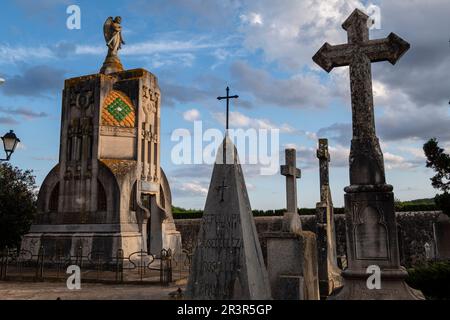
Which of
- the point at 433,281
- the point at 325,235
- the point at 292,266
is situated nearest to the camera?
the point at 292,266

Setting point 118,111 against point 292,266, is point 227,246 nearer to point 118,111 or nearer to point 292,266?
point 292,266

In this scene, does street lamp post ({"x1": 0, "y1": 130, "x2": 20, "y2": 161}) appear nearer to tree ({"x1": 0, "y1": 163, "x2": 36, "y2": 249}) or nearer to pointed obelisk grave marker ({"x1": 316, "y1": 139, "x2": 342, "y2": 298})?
pointed obelisk grave marker ({"x1": 316, "y1": 139, "x2": 342, "y2": 298})

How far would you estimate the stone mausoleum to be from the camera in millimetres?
13664

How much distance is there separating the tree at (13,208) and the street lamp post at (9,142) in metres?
11.7

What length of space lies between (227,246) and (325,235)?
7229mm

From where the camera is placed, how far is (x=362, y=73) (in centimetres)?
736

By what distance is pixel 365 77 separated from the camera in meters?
7.33

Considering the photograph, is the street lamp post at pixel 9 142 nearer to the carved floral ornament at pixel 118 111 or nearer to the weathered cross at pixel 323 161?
the carved floral ornament at pixel 118 111

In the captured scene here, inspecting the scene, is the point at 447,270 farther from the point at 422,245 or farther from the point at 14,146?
the point at 422,245

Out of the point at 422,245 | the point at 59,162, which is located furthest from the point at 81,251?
the point at 422,245

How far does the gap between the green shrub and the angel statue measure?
1399cm

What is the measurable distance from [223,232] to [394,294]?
3165 millimetres

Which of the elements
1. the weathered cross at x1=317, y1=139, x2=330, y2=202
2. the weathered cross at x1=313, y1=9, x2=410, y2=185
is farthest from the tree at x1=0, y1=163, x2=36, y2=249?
the weathered cross at x1=313, y1=9, x2=410, y2=185

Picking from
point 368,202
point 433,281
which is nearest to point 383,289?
point 368,202
